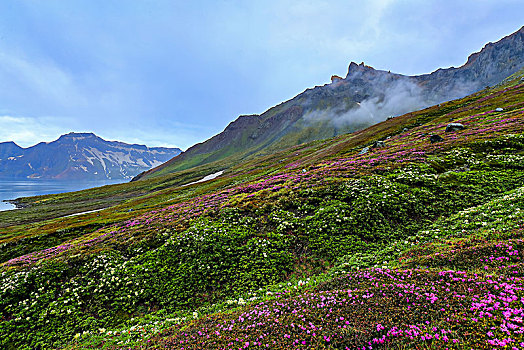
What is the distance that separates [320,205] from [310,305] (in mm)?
14517

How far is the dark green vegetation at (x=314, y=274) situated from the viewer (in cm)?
807

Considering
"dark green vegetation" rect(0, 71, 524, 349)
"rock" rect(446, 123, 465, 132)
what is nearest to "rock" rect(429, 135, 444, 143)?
"rock" rect(446, 123, 465, 132)

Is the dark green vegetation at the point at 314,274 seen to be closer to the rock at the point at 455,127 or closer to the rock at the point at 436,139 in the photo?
the rock at the point at 436,139

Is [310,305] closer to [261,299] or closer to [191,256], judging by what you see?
[261,299]

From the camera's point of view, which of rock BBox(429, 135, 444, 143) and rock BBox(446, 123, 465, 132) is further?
rock BBox(446, 123, 465, 132)

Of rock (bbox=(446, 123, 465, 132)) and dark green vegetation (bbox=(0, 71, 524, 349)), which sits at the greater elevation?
rock (bbox=(446, 123, 465, 132))

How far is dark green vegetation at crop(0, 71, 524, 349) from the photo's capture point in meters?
8.07

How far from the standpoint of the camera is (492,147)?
31203mm

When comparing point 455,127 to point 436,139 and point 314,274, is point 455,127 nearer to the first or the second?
point 436,139

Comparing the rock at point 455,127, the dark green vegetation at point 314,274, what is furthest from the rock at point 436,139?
the dark green vegetation at point 314,274

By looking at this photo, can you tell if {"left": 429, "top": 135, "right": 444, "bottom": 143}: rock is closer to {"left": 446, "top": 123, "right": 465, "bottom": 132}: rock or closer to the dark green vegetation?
{"left": 446, "top": 123, "right": 465, "bottom": 132}: rock

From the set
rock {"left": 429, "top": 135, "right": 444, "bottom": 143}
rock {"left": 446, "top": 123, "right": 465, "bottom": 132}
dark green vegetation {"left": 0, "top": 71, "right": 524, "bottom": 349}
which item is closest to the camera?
dark green vegetation {"left": 0, "top": 71, "right": 524, "bottom": 349}

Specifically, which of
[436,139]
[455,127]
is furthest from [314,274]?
[455,127]

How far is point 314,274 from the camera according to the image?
14570 millimetres
